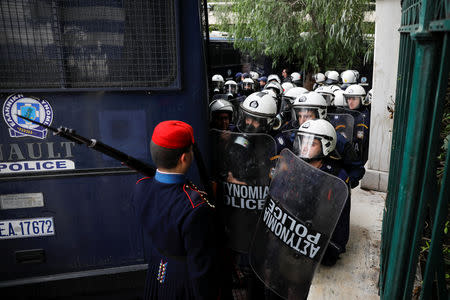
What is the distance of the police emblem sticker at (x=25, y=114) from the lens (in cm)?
300

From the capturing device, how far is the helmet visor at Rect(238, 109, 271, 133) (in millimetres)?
4280

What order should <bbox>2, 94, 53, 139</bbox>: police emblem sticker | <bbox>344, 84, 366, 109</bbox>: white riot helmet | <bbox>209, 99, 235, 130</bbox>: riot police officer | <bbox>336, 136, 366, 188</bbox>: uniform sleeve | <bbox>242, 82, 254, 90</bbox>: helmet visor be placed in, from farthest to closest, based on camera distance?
1. <bbox>242, 82, 254, 90</bbox>: helmet visor
2. <bbox>344, 84, 366, 109</bbox>: white riot helmet
3. <bbox>209, 99, 235, 130</bbox>: riot police officer
4. <bbox>336, 136, 366, 188</bbox>: uniform sleeve
5. <bbox>2, 94, 53, 139</bbox>: police emblem sticker

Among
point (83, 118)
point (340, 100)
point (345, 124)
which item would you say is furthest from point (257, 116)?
point (340, 100)

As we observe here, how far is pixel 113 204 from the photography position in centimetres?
333

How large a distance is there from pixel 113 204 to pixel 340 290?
234cm

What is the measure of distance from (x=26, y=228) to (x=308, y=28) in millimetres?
13043

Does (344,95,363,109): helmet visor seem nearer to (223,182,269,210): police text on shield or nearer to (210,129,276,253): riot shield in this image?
(210,129,276,253): riot shield

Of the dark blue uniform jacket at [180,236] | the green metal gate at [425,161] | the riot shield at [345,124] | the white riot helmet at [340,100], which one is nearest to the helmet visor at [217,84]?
the white riot helmet at [340,100]

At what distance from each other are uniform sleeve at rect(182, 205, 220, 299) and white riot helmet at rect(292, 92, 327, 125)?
3.39 m

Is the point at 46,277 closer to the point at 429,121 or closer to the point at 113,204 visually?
the point at 113,204

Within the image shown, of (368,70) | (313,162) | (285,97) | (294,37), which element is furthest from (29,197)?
(368,70)

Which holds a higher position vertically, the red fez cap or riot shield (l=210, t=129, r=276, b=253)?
the red fez cap

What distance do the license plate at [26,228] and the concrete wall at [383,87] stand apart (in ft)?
17.4

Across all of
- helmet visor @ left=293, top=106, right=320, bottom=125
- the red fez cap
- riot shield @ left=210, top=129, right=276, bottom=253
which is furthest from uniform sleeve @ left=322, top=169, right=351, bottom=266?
the red fez cap
